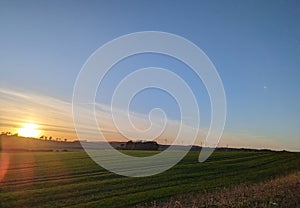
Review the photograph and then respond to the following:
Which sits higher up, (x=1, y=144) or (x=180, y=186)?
(x=1, y=144)

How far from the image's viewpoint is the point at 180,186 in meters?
26.9

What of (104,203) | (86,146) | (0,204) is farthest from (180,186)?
(86,146)

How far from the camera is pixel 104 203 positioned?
19.9 metres

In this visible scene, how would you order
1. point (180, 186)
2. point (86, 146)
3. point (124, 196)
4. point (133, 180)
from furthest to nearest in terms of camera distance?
point (86, 146)
point (133, 180)
point (180, 186)
point (124, 196)

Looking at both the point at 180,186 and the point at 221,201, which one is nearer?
the point at 221,201

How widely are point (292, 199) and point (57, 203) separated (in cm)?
1179

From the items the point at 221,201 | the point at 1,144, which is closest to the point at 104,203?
the point at 221,201

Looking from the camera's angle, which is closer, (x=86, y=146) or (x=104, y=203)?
(x=104, y=203)

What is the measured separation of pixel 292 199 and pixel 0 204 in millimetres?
14772

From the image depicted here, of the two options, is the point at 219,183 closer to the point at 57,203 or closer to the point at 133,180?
the point at 133,180

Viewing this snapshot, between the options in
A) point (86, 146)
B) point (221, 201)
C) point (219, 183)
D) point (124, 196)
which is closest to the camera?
point (221, 201)

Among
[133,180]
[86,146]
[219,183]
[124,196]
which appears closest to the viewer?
[124,196]

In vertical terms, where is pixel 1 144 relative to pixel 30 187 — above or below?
above

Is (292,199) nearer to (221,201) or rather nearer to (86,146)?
(221,201)
